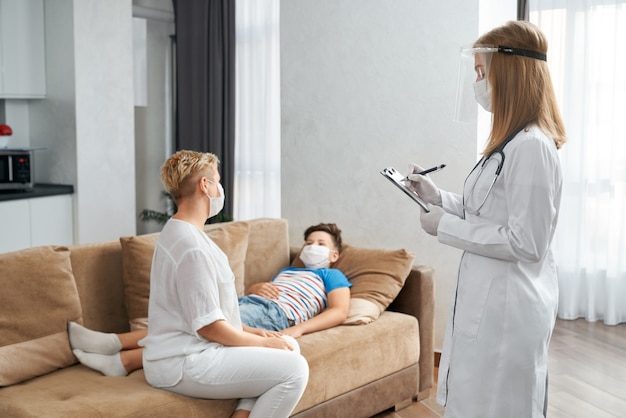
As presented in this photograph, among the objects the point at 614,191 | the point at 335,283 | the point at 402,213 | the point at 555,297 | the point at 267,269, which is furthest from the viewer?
the point at 614,191

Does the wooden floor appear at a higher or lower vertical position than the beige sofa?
lower

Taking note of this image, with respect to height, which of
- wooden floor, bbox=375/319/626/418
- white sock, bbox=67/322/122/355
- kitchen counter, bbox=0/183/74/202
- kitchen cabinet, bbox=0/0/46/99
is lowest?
wooden floor, bbox=375/319/626/418

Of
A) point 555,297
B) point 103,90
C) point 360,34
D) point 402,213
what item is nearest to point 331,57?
point 360,34

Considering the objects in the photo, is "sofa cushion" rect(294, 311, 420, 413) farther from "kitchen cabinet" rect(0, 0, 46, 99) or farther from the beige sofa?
"kitchen cabinet" rect(0, 0, 46, 99)

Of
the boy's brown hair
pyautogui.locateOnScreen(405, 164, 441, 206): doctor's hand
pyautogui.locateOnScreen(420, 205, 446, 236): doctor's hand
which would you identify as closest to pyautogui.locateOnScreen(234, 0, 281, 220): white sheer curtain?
the boy's brown hair

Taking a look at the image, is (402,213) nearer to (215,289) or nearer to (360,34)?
(360,34)

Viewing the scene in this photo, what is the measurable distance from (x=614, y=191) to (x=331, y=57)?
2.09 meters

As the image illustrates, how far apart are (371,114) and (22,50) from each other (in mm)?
2370

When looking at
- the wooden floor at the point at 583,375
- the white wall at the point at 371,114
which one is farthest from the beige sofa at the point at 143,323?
the white wall at the point at 371,114

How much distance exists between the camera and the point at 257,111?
573 centimetres

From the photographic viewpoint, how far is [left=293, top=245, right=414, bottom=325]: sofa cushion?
3.38 metres

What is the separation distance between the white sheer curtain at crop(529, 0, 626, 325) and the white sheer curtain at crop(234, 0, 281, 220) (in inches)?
74.3

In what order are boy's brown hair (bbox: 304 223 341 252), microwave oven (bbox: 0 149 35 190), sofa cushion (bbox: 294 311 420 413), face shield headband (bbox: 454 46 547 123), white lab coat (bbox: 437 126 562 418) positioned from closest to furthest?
white lab coat (bbox: 437 126 562 418)
face shield headband (bbox: 454 46 547 123)
sofa cushion (bbox: 294 311 420 413)
boy's brown hair (bbox: 304 223 341 252)
microwave oven (bbox: 0 149 35 190)

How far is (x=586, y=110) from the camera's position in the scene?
16.0ft
